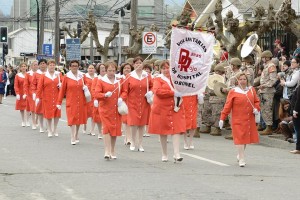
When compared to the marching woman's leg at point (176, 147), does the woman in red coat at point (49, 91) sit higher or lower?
higher

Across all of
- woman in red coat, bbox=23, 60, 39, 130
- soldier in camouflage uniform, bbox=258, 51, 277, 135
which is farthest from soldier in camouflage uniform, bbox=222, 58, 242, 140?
woman in red coat, bbox=23, 60, 39, 130

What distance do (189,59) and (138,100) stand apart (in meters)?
2.84

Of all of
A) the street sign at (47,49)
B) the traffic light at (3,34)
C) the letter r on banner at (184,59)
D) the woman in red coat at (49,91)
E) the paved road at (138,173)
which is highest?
the traffic light at (3,34)

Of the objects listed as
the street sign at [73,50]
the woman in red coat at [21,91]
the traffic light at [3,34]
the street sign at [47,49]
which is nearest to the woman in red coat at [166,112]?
the woman in red coat at [21,91]

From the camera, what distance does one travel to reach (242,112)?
14258 mm

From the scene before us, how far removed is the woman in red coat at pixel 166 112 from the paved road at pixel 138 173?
55cm

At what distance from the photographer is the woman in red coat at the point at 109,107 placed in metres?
14.5

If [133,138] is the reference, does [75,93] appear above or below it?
above

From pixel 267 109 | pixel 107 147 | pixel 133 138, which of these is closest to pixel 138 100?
pixel 133 138

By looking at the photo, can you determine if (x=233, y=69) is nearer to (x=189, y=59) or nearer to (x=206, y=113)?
(x=206, y=113)

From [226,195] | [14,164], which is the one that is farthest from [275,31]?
[226,195]

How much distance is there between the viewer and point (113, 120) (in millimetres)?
14539

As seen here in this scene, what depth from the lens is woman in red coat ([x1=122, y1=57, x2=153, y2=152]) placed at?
16.6 m

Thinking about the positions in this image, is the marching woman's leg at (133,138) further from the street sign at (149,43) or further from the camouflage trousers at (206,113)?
the street sign at (149,43)
